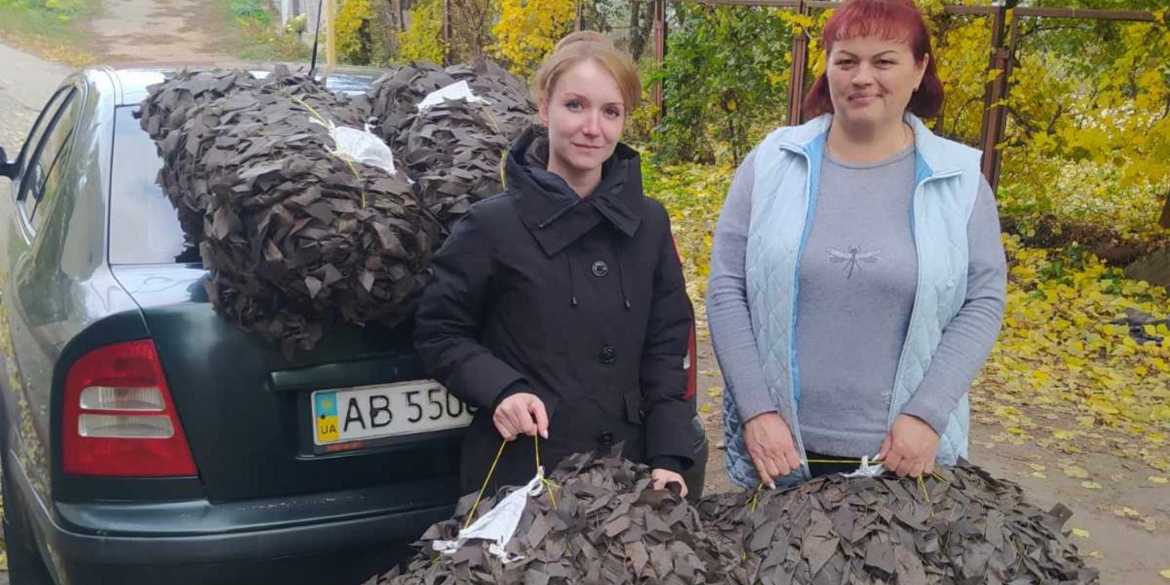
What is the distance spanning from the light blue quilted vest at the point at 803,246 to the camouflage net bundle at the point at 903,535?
6.2 inches

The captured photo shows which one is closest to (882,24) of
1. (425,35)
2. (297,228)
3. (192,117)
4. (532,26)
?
(297,228)

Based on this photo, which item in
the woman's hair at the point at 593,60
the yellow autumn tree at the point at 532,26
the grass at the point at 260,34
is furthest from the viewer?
the grass at the point at 260,34

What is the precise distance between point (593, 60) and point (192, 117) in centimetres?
113

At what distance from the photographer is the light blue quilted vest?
228 centimetres

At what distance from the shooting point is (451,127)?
2785 mm

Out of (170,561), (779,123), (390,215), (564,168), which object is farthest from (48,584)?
(779,123)

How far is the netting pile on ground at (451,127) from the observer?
2.52 metres

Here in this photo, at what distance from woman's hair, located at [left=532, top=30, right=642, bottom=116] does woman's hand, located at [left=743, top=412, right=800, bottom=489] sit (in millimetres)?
741

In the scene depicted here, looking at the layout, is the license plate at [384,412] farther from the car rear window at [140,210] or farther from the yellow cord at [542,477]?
the car rear window at [140,210]

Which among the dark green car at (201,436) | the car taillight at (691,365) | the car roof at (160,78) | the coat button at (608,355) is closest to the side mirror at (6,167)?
the car roof at (160,78)

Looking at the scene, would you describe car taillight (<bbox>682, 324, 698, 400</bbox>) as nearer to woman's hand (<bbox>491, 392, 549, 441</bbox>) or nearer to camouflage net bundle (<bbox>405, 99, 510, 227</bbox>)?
camouflage net bundle (<bbox>405, 99, 510, 227</bbox>)

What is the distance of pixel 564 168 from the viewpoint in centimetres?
232

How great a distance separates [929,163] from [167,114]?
6.46ft

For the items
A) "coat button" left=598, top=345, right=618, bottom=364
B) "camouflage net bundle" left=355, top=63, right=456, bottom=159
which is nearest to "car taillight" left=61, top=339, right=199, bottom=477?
"camouflage net bundle" left=355, top=63, right=456, bottom=159
